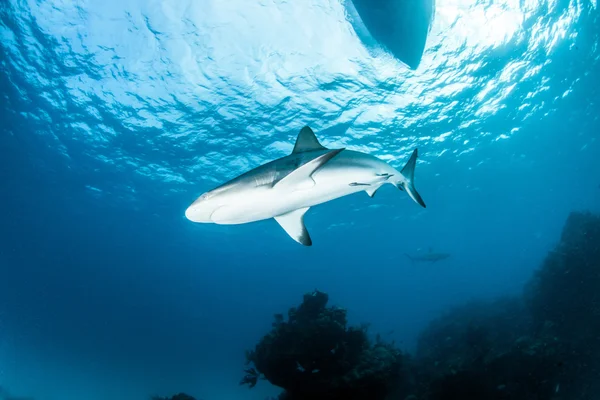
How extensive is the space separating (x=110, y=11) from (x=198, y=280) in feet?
154

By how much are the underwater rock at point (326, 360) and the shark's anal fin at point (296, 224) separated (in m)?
5.56

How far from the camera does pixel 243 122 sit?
16.4 meters

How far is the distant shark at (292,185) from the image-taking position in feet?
8.07

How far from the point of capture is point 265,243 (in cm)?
3881

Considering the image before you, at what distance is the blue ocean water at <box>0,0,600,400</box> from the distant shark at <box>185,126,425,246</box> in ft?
32.3

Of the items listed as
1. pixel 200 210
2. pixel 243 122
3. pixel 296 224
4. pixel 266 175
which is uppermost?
pixel 243 122

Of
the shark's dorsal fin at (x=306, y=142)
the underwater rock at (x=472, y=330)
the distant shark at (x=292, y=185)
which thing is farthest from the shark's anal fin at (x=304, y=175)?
the underwater rock at (x=472, y=330)

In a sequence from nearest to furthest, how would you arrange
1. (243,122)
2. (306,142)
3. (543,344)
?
(306,142)
(543,344)
(243,122)

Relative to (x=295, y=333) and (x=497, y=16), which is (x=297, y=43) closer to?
(x=497, y=16)

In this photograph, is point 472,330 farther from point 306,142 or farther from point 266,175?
point 266,175

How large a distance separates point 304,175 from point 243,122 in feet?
48.4

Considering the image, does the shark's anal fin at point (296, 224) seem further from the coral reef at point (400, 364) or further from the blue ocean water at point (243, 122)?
the blue ocean water at point (243, 122)

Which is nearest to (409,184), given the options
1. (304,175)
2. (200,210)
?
(304,175)

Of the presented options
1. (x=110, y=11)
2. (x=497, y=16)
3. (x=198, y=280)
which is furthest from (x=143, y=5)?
(x=198, y=280)
